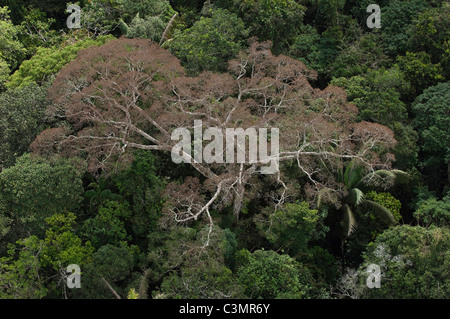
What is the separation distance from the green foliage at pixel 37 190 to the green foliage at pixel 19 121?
1507 millimetres

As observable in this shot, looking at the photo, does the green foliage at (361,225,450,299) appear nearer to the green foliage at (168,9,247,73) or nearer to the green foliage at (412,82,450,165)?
the green foliage at (412,82,450,165)

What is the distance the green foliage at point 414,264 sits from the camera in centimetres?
1589

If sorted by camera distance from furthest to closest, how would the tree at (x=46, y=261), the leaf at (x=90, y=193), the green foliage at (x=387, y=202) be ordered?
the green foliage at (x=387, y=202) → the leaf at (x=90, y=193) → the tree at (x=46, y=261)

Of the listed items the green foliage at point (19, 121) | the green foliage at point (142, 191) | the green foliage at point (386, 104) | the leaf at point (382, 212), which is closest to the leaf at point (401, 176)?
the leaf at point (382, 212)

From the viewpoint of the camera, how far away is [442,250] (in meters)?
16.4

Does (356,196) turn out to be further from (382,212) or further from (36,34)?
(36,34)

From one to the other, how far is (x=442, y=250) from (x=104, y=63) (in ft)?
43.1

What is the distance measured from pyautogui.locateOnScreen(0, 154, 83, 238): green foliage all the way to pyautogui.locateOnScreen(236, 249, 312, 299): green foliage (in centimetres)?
607

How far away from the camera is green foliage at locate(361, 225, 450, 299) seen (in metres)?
15.9

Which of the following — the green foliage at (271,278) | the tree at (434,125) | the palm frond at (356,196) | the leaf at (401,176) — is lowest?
the green foliage at (271,278)

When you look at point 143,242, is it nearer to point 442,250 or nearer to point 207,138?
point 207,138

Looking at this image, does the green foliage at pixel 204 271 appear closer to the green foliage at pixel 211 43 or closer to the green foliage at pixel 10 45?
the green foliage at pixel 211 43

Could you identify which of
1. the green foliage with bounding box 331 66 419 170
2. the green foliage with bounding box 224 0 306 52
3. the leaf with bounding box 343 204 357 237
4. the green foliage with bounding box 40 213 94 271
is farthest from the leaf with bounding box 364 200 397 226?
the green foliage with bounding box 40 213 94 271
